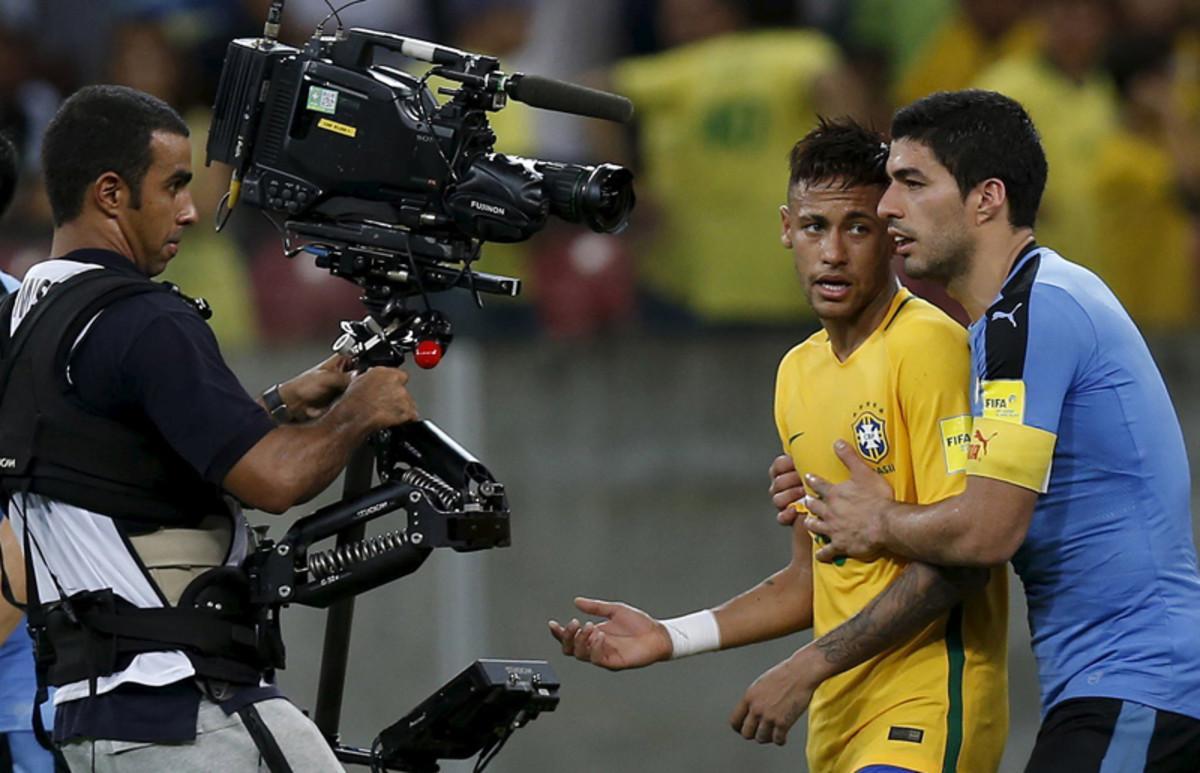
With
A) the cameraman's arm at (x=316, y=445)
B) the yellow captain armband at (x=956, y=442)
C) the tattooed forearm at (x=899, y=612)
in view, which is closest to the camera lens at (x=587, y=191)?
the cameraman's arm at (x=316, y=445)

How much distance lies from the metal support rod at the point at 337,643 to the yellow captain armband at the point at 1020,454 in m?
1.19

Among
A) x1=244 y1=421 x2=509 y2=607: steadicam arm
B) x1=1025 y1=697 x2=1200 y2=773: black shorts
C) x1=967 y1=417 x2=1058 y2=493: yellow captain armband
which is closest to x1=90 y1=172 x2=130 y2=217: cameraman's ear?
x1=244 y1=421 x2=509 y2=607: steadicam arm

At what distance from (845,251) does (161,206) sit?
1.36 metres

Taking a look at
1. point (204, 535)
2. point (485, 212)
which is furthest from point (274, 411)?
point (485, 212)

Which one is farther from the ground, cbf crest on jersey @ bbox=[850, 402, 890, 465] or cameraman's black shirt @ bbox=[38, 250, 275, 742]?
cbf crest on jersey @ bbox=[850, 402, 890, 465]

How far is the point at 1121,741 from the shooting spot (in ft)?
12.0

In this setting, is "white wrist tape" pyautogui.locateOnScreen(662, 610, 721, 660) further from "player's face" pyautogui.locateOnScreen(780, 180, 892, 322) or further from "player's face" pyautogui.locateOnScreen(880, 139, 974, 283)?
"player's face" pyautogui.locateOnScreen(880, 139, 974, 283)

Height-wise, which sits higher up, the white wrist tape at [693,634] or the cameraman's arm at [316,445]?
the cameraman's arm at [316,445]

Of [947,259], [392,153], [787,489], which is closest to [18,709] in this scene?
[392,153]

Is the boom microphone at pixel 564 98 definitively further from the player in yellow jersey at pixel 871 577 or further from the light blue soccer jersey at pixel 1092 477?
the light blue soccer jersey at pixel 1092 477

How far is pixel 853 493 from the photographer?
3885 mm

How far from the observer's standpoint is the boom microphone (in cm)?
374

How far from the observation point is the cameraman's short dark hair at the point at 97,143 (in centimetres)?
388

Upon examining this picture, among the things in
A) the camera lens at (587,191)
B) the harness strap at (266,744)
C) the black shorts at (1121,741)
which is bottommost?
the harness strap at (266,744)
